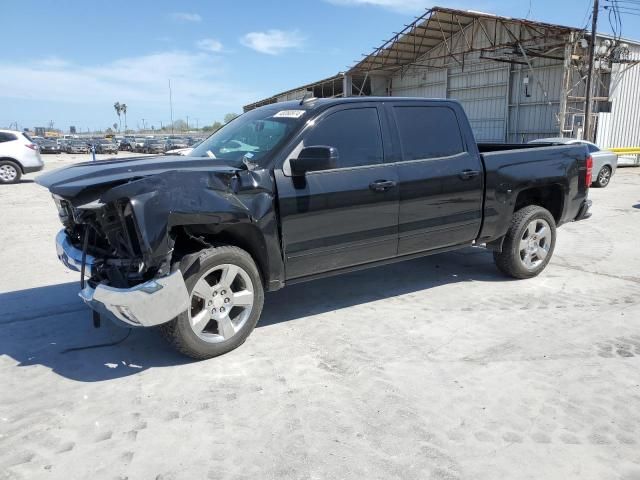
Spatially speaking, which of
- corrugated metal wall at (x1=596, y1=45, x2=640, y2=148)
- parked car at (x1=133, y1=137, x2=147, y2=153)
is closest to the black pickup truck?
corrugated metal wall at (x1=596, y1=45, x2=640, y2=148)

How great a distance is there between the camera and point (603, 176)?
15102mm

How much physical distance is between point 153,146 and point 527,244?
40.2 metres

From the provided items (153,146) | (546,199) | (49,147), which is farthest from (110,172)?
(49,147)

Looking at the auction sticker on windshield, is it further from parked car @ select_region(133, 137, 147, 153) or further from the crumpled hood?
parked car @ select_region(133, 137, 147, 153)

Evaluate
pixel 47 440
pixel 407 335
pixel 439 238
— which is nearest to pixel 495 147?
pixel 439 238

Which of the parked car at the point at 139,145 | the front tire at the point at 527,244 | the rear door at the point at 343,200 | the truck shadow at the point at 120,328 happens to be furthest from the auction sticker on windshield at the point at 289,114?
the parked car at the point at 139,145

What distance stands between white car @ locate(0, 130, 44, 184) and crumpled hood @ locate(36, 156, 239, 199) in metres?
14.2

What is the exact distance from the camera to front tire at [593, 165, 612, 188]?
15.0 m

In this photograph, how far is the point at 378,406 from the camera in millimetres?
3123

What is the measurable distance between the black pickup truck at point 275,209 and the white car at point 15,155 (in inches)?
547

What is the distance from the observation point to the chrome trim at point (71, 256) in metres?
3.62

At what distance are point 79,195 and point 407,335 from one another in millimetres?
Answer: 2675

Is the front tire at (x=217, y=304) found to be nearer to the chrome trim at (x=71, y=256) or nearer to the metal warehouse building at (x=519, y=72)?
the chrome trim at (x=71, y=256)

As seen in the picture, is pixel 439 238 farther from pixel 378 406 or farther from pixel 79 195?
pixel 79 195
